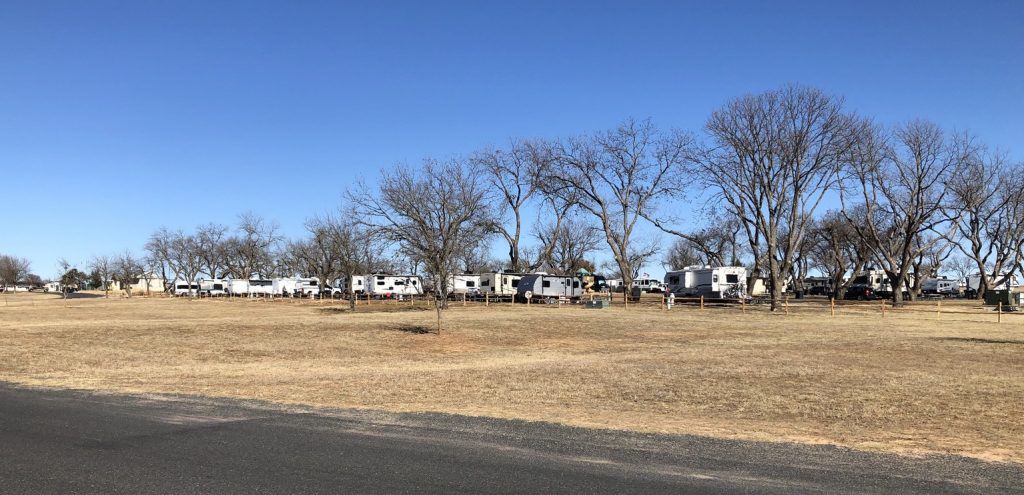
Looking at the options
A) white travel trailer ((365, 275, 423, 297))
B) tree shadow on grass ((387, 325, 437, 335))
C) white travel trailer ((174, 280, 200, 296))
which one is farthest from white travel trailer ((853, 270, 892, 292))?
white travel trailer ((174, 280, 200, 296))

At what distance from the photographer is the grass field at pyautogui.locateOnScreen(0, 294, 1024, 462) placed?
35.3ft

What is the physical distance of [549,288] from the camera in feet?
180

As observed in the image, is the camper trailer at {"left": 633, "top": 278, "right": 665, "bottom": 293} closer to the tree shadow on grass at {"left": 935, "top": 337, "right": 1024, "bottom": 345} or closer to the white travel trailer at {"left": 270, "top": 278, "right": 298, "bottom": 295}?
the white travel trailer at {"left": 270, "top": 278, "right": 298, "bottom": 295}

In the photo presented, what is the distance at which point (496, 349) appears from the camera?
25688mm

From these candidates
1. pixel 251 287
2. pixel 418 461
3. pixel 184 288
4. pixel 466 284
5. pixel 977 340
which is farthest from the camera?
pixel 184 288

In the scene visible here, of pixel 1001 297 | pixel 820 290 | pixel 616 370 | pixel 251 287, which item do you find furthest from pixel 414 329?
pixel 820 290

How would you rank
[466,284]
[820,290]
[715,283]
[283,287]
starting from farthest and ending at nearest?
[283,287] < [820,290] < [466,284] < [715,283]

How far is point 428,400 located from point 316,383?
3.77m

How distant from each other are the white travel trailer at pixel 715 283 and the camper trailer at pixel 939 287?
4657 centimetres

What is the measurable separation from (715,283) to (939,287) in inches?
2202

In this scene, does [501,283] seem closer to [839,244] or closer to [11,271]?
[839,244]

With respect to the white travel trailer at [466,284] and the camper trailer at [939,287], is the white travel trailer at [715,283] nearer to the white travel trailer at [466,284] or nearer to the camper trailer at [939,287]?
the white travel trailer at [466,284]

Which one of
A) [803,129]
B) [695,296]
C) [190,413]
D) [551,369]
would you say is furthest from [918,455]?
[695,296]

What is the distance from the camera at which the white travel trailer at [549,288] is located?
54781 millimetres
